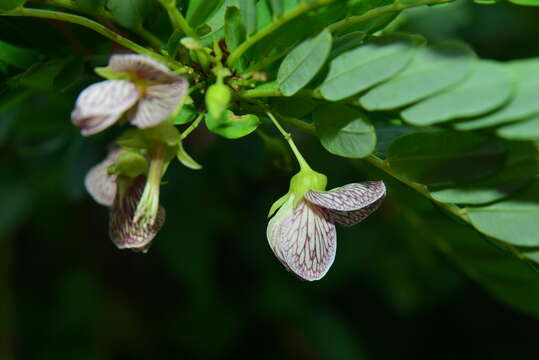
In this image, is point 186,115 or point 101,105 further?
point 186,115

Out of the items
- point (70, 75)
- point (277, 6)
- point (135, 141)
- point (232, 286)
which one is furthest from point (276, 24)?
point (232, 286)

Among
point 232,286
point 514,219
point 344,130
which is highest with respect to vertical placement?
point 344,130

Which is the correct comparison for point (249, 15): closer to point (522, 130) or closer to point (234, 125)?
point (234, 125)

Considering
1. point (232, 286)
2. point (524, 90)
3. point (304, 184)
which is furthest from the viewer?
point (232, 286)

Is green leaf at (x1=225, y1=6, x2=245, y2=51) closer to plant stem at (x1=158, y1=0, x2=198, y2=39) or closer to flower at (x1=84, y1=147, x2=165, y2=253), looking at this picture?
plant stem at (x1=158, y1=0, x2=198, y2=39)

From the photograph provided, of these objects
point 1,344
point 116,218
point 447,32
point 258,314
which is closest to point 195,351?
point 258,314

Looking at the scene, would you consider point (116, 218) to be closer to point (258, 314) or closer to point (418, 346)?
point (258, 314)

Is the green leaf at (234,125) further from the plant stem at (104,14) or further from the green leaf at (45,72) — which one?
the green leaf at (45,72)
